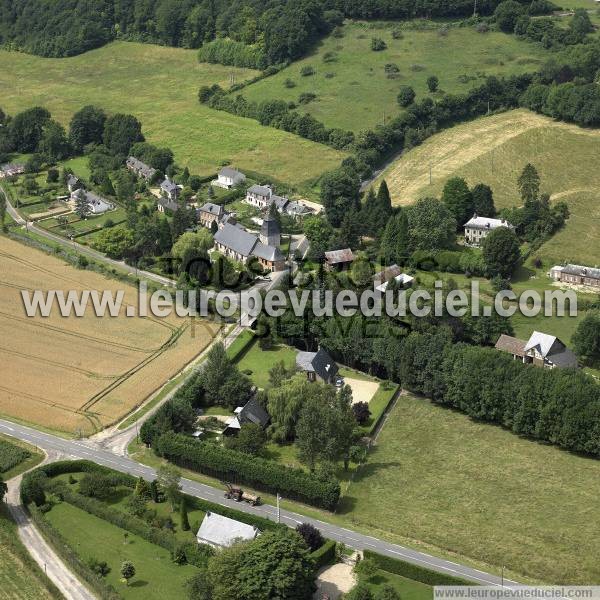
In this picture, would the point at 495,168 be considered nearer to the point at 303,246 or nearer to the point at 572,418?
the point at 303,246

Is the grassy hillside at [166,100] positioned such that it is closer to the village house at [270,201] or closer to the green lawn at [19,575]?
the village house at [270,201]

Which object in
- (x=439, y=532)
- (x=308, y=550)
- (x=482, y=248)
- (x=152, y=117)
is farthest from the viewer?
(x=152, y=117)

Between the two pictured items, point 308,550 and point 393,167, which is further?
point 393,167

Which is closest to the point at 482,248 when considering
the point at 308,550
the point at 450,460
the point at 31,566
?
the point at 450,460

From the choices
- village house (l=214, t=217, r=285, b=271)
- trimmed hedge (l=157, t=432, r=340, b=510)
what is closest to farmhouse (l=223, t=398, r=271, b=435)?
trimmed hedge (l=157, t=432, r=340, b=510)

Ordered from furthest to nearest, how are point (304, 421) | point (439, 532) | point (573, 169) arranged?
point (573, 169) < point (304, 421) < point (439, 532)

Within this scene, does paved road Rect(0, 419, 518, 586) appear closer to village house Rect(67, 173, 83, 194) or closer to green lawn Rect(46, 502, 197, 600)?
green lawn Rect(46, 502, 197, 600)

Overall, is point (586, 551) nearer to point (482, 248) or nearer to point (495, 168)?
point (482, 248)

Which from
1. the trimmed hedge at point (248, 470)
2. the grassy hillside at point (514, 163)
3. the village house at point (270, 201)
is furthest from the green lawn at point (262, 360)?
the grassy hillside at point (514, 163)
